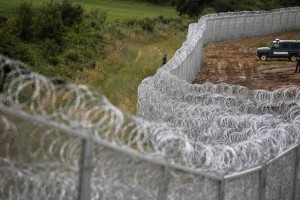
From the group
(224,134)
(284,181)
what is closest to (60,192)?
(284,181)

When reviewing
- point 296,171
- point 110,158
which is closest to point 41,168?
point 110,158

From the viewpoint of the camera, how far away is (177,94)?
54.3 feet

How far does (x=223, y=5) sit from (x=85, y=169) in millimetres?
Result: 58769

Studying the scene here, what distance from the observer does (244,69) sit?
117 ft

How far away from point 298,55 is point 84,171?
34.0 meters

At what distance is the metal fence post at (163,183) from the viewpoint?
563cm

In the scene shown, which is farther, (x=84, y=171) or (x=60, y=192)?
(x=60, y=192)

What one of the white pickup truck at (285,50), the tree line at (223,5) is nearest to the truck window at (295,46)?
the white pickup truck at (285,50)

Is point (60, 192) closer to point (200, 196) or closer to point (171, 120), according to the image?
point (200, 196)

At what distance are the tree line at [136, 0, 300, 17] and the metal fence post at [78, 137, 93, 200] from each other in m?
55.3

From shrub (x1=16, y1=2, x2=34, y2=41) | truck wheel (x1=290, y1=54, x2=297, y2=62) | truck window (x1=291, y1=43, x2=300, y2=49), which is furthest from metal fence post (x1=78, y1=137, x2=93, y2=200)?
truck wheel (x1=290, y1=54, x2=297, y2=62)

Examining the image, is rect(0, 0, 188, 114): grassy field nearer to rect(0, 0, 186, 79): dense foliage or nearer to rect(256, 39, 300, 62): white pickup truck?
rect(0, 0, 186, 79): dense foliage

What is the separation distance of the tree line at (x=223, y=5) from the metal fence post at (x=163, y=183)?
2146 inches

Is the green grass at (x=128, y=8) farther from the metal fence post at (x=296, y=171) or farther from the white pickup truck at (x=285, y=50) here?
the metal fence post at (x=296, y=171)
